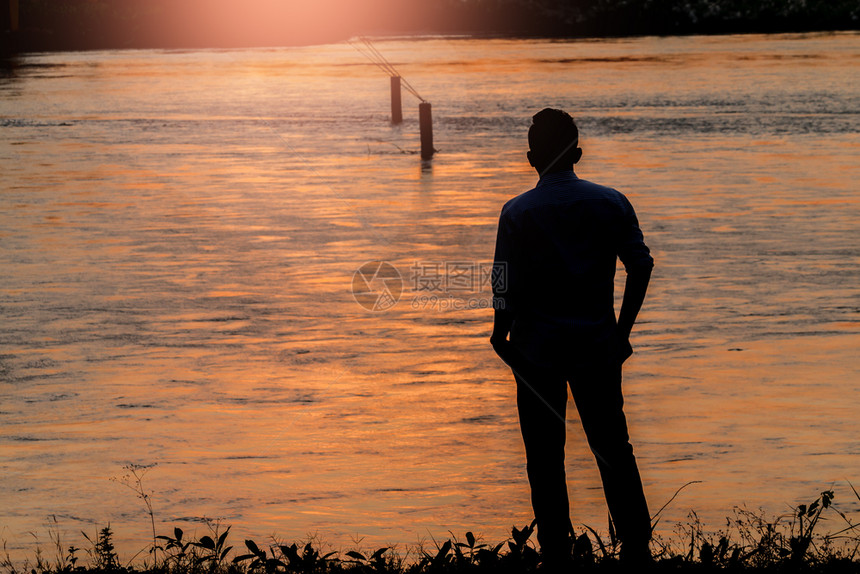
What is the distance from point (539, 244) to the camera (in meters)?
5.12

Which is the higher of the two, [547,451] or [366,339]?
[547,451]

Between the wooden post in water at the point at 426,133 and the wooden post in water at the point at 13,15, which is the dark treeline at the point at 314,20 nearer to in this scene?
the wooden post in water at the point at 13,15

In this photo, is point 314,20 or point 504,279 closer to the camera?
point 504,279

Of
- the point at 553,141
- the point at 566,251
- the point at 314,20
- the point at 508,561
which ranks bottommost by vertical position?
the point at 508,561

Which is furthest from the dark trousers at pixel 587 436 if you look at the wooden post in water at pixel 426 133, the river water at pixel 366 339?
the wooden post in water at pixel 426 133

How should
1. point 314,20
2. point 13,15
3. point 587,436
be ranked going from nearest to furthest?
point 587,436, point 13,15, point 314,20

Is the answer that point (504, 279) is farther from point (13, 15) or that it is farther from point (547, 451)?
point (13, 15)

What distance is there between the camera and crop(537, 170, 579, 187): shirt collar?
514cm

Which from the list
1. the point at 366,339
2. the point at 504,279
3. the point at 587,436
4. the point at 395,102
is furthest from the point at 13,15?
the point at 587,436

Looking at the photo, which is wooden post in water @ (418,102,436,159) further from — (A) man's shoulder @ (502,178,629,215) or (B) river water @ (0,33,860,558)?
(A) man's shoulder @ (502,178,629,215)

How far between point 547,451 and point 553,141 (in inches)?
49.1

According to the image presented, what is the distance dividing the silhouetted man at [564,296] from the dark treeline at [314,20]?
130 m

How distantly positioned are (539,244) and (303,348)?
640cm

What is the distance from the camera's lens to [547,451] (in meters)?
5.25
